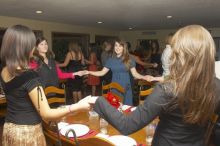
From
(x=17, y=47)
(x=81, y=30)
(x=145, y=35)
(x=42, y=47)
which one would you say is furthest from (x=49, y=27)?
(x=17, y=47)

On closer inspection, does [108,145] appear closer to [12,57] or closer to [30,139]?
[30,139]

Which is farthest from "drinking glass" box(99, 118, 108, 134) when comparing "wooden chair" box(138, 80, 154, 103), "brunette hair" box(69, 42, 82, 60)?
"brunette hair" box(69, 42, 82, 60)

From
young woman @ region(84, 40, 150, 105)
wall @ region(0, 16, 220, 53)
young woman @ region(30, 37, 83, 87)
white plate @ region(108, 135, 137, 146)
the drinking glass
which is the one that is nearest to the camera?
white plate @ region(108, 135, 137, 146)

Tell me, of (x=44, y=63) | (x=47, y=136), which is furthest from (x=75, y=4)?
(x=47, y=136)

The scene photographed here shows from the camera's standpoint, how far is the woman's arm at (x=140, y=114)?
3.68 feet

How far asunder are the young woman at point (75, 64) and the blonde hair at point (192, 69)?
458 cm

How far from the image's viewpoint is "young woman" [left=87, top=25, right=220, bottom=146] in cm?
109

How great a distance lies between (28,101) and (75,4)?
3.62 metres

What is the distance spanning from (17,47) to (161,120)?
93 cm

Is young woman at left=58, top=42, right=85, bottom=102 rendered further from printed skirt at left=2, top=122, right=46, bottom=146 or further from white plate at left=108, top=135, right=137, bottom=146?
printed skirt at left=2, top=122, right=46, bottom=146

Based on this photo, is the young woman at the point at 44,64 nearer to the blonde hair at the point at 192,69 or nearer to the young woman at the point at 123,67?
the young woman at the point at 123,67

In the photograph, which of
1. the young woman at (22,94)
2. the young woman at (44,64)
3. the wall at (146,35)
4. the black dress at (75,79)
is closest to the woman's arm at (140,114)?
→ the young woman at (22,94)

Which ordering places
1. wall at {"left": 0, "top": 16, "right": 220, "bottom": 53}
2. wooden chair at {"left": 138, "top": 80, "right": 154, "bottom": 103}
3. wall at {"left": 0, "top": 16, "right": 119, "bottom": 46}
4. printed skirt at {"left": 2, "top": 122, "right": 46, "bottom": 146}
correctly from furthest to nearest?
wall at {"left": 0, "top": 16, "right": 220, "bottom": 53}
wall at {"left": 0, "top": 16, "right": 119, "bottom": 46}
wooden chair at {"left": 138, "top": 80, "right": 154, "bottom": 103}
printed skirt at {"left": 2, "top": 122, "right": 46, "bottom": 146}

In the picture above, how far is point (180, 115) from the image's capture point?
1.17m
